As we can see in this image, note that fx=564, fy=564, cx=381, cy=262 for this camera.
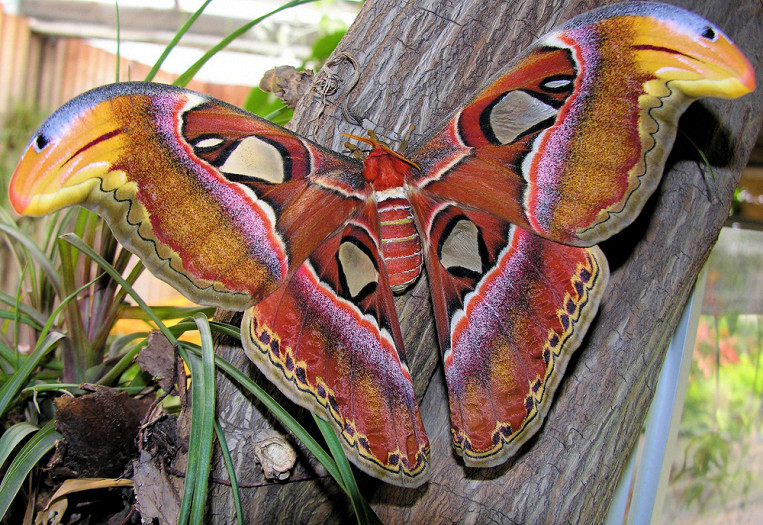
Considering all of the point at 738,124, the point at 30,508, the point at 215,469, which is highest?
the point at 738,124

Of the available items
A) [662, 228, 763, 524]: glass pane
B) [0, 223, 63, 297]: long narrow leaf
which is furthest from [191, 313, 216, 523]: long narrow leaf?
[662, 228, 763, 524]: glass pane

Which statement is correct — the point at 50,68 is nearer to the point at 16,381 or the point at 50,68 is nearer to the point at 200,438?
the point at 16,381

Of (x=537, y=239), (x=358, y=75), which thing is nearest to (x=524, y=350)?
(x=537, y=239)

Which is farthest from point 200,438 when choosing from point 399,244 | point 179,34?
point 179,34

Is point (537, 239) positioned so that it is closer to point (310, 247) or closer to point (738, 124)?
point (310, 247)

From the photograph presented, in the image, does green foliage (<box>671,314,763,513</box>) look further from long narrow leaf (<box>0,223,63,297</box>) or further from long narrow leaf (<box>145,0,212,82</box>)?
long narrow leaf (<box>0,223,63,297</box>)

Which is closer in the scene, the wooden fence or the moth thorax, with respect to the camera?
the moth thorax
